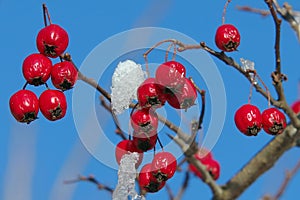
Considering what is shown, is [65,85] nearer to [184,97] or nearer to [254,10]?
[184,97]

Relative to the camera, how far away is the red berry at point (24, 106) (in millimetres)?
2053

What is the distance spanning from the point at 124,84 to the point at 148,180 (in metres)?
0.28

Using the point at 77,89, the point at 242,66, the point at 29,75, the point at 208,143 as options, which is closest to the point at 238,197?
the point at 208,143

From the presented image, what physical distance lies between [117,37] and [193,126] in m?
0.43

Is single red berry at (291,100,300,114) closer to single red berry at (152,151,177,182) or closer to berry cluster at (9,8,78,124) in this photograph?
single red berry at (152,151,177,182)

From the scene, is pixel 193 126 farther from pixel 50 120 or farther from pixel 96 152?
pixel 50 120

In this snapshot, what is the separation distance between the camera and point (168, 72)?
2.00 metres

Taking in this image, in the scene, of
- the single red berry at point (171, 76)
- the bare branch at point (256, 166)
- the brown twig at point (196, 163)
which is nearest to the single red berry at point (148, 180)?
the single red berry at point (171, 76)

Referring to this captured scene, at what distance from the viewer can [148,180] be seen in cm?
208

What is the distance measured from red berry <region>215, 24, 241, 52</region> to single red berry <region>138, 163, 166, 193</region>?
1.51 feet

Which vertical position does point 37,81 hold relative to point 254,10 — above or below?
below

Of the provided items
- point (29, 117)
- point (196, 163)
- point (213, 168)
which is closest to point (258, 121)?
point (196, 163)

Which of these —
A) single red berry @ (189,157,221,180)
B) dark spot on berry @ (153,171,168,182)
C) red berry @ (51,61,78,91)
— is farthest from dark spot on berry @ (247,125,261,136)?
single red berry @ (189,157,221,180)

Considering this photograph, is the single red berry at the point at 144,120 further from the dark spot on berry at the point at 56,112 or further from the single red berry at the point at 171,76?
the dark spot on berry at the point at 56,112
